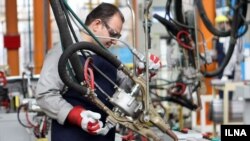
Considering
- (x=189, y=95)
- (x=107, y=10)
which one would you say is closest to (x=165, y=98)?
(x=189, y=95)

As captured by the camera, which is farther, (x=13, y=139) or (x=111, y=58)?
(x=13, y=139)

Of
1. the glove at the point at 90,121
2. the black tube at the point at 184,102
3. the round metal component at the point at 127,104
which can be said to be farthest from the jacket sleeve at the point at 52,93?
the black tube at the point at 184,102

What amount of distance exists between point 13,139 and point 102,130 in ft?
5.64

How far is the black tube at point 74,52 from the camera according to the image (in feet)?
7.18

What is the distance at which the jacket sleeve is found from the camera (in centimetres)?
240

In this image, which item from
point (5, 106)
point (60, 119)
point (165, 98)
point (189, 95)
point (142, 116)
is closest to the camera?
point (142, 116)

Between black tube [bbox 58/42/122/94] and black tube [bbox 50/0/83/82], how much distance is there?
43 mm

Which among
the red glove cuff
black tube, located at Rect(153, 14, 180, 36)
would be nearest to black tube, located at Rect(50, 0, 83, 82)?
the red glove cuff

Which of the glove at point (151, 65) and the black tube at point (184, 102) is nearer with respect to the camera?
the glove at point (151, 65)

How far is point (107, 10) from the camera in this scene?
253 centimetres

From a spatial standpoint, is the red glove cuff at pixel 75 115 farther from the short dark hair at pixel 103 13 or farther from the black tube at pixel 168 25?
the black tube at pixel 168 25

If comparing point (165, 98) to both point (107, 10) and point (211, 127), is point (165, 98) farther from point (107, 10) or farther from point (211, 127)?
point (107, 10)

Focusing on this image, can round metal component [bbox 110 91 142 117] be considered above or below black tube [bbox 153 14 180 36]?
below

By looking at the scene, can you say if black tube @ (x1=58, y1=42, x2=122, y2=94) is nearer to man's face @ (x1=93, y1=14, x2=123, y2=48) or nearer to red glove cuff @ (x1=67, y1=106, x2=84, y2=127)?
red glove cuff @ (x1=67, y1=106, x2=84, y2=127)
